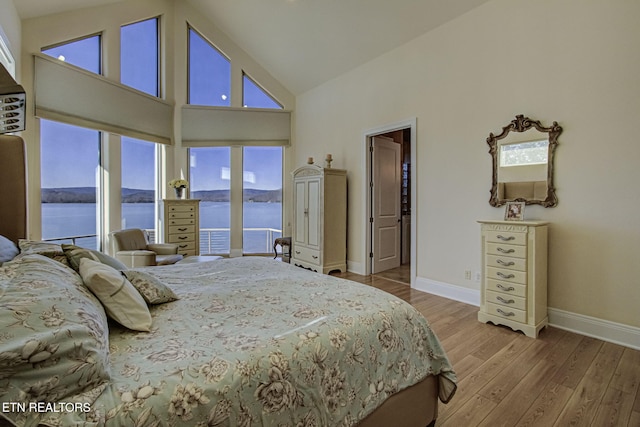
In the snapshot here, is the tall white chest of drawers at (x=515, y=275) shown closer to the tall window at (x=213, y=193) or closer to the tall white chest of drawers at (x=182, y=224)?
the tall white chest of drawers at (x=182, y=224)

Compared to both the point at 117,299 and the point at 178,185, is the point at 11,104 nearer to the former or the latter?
the point at 117,299

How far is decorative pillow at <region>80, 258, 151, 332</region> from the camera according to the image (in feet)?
3.84

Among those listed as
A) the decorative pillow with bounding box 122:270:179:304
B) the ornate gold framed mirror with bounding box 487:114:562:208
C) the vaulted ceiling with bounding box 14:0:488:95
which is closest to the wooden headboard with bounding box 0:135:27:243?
the decorative pillow with bounding box 122:270:179:304

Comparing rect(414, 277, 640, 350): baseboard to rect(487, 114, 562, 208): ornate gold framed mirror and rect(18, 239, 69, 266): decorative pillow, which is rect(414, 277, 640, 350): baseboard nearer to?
rect(487, 114, 562, 208): ornate gold framed mirror

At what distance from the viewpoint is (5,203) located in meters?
1.94

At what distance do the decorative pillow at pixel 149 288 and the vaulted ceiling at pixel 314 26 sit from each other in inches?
155

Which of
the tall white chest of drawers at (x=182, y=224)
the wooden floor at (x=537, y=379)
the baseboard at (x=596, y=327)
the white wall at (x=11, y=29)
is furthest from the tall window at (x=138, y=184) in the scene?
the baseboard at (x=596, y=327)

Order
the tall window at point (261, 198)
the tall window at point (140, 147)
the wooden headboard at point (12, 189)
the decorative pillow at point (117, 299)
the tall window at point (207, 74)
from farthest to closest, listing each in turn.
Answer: the tall window at point (261, 198) → the tall window at point (207, 74) → the tall window at point (140, 147) → the wooden headboard at point (12, 189) → the decorative pillow at point (117, 299)

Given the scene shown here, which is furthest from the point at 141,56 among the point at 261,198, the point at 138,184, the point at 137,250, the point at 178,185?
the point at 137,250

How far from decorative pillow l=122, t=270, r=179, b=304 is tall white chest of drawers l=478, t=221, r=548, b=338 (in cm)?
275

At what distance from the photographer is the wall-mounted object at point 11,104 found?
1.55 meters

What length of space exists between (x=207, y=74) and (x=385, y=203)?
4236 millimetres

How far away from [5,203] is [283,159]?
4548 millimetres

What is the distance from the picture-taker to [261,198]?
606 centimetres
